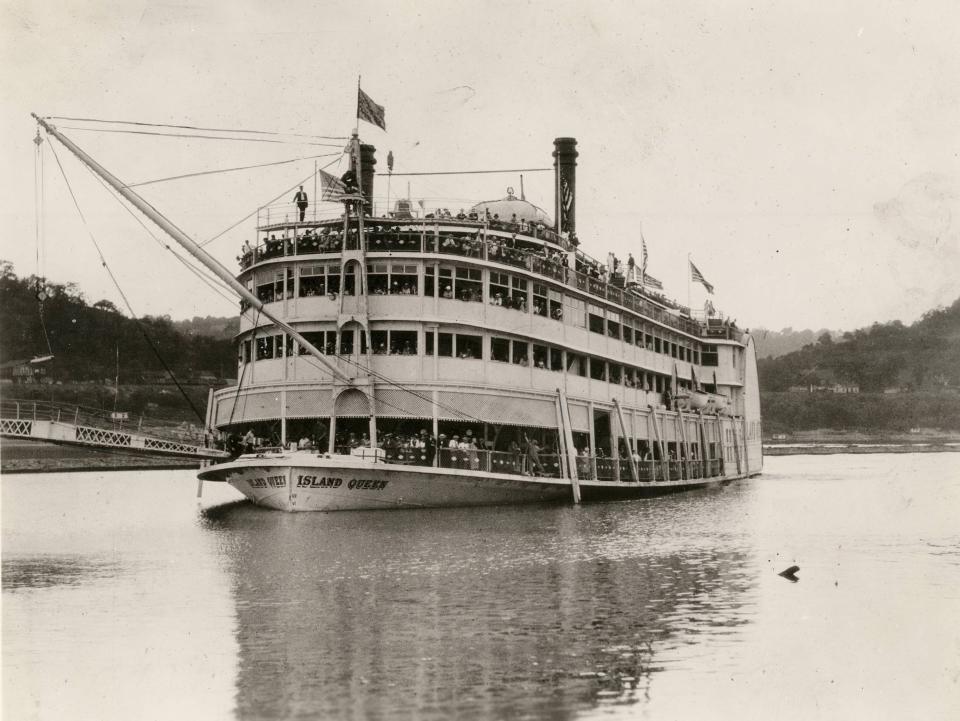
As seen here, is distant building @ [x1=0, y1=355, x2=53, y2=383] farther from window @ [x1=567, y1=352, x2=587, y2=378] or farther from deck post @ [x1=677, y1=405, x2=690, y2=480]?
window @ [x1=567, y1=352, x2=587, y2=378]

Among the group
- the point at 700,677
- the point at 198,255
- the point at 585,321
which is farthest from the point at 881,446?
the point at 700,677

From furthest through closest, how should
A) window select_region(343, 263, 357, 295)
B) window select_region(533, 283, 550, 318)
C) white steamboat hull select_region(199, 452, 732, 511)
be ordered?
window select_region(533, 283, 550, 318), window select_region(343, 263, 357, 295), white steamboat hull select_region(199, 452, 732, 511)

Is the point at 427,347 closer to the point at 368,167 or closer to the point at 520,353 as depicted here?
the point at 520,353

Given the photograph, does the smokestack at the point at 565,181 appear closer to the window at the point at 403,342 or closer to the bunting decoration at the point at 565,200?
the bunting decoration at the point at 565,200

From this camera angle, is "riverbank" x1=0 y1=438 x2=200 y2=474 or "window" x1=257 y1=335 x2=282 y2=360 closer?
"window" x1=257 y1=335 x2=282 y2=360

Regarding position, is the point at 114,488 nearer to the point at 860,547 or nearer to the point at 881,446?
the point at 860,547

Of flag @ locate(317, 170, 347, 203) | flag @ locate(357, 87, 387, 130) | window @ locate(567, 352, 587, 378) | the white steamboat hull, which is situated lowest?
the white steamboat hull

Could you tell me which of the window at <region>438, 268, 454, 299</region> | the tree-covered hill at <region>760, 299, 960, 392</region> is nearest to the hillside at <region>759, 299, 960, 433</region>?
the tree-covered hill at <region>760, 299, 960, 392</region>

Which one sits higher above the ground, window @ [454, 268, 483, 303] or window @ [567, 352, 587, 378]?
window @ [454, 268, 483, 303]
